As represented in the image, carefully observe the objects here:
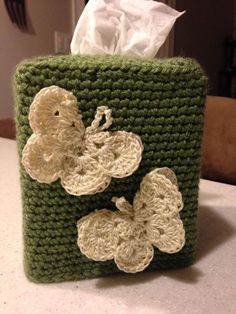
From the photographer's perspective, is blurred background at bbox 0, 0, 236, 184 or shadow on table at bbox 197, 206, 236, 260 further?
blurred background at bbox 0, 0, 236, 184

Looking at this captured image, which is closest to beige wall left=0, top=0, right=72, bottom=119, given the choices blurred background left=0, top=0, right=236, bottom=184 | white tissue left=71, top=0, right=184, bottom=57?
blurred background left=0, top=0, right=236, bottom=184

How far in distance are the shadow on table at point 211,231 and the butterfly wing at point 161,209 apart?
88 mm

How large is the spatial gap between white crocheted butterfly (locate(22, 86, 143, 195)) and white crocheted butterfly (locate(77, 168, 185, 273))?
0.11 ft

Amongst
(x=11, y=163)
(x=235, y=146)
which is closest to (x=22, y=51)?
(x=11, y=163)

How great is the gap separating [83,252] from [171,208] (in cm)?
9

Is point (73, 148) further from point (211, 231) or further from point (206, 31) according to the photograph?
point (206, 31)

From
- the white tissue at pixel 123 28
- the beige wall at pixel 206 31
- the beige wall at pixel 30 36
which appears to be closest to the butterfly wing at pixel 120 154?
the white tissue at pixel 123 28

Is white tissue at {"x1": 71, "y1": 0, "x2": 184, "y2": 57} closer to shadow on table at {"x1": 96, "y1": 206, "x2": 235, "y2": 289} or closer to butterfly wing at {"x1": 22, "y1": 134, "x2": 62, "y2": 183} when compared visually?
butterfly wing at {"x1": 22, "y1": 134, "x2": 62, "y2": 183}

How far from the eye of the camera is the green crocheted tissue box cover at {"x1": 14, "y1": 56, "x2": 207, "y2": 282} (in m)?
0.33

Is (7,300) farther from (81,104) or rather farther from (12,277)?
(81,104)

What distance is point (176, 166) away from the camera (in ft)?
1.24

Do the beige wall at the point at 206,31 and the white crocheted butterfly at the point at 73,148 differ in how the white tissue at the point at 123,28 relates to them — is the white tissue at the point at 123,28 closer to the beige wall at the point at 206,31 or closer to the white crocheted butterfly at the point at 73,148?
the white crocheted butterfly at the point at 73,148

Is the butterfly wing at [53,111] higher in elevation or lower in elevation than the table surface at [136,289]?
higher

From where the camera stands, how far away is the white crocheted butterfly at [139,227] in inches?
13.9
